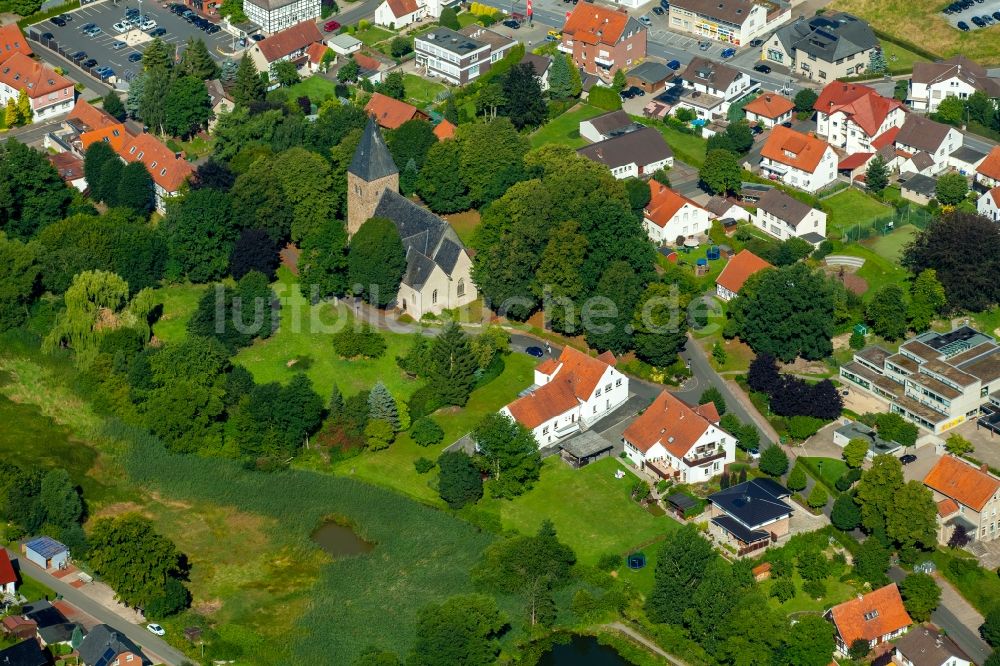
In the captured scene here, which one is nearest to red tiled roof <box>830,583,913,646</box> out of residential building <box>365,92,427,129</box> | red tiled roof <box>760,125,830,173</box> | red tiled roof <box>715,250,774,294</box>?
red tiled roof <box>715,250,774,294</box>

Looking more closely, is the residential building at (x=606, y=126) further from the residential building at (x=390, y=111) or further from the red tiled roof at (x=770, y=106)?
the residential building at (x=390, y=111)

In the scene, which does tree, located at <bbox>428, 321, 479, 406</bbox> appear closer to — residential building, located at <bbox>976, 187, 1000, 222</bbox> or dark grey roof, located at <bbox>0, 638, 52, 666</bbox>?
dark grey roof, located at <bbox>0, 638, 52, 666</bbox>

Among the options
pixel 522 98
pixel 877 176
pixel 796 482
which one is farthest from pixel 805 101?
pixel 796 482

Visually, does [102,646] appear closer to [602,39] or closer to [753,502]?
[753,502]

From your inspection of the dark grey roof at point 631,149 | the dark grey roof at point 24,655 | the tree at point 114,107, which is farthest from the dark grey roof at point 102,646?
the tree at point 114,107

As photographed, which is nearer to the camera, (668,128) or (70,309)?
(70,309)

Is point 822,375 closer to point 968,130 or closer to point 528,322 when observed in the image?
point 528,322

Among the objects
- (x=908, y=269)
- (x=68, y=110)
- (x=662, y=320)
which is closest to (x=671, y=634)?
(x=662, y=320)
